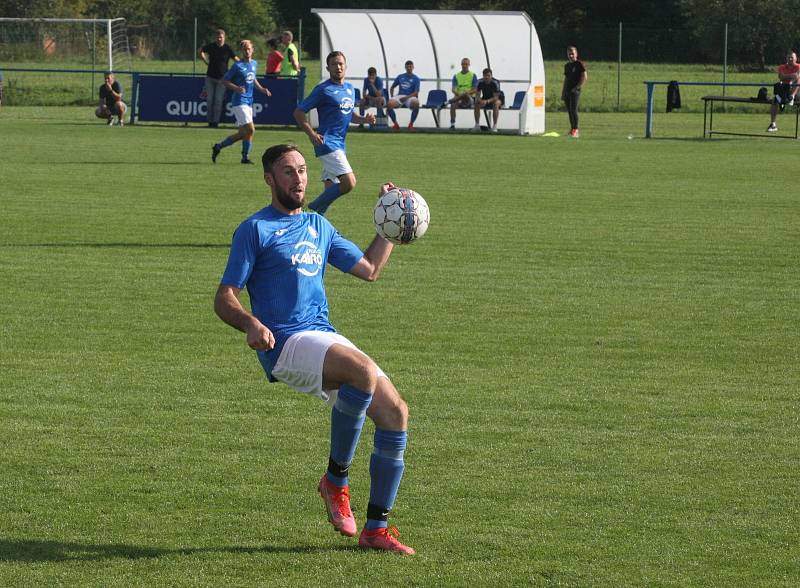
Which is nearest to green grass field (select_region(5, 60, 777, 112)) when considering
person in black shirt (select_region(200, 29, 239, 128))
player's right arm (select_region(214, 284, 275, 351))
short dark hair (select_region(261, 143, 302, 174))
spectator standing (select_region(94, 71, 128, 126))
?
person in black shirt (select_region(200, 29, 239, 128))

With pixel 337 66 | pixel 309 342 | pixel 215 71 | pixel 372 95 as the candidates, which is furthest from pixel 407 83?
pixel 309 342

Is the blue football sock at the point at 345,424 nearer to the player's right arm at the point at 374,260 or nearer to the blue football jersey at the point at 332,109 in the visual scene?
the player's right arm at the point at 374,260

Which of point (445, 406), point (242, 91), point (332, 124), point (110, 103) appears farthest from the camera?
point (110, 103)

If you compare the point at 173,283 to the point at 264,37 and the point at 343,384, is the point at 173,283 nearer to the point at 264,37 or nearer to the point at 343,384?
the point at 343,384

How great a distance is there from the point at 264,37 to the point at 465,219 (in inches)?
1851

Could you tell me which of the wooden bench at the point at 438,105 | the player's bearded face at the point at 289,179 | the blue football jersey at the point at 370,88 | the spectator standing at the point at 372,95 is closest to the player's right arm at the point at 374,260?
the player's bearded face at the point at 289,179

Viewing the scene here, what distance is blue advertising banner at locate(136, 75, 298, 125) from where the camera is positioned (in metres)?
34.1

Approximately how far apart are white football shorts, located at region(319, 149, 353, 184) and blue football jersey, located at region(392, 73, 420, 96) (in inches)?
775

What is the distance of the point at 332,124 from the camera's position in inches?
613

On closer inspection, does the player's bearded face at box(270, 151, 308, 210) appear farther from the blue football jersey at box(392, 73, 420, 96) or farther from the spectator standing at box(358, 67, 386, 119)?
the blue football jersey at box(392, 73, 420, 96)

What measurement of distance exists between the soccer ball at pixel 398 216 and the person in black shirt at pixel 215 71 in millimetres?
24501

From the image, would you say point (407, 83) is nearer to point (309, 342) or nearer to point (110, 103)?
point (110, 103)

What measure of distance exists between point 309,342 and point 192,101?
2960cm

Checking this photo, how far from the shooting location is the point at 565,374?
29.0 feet
